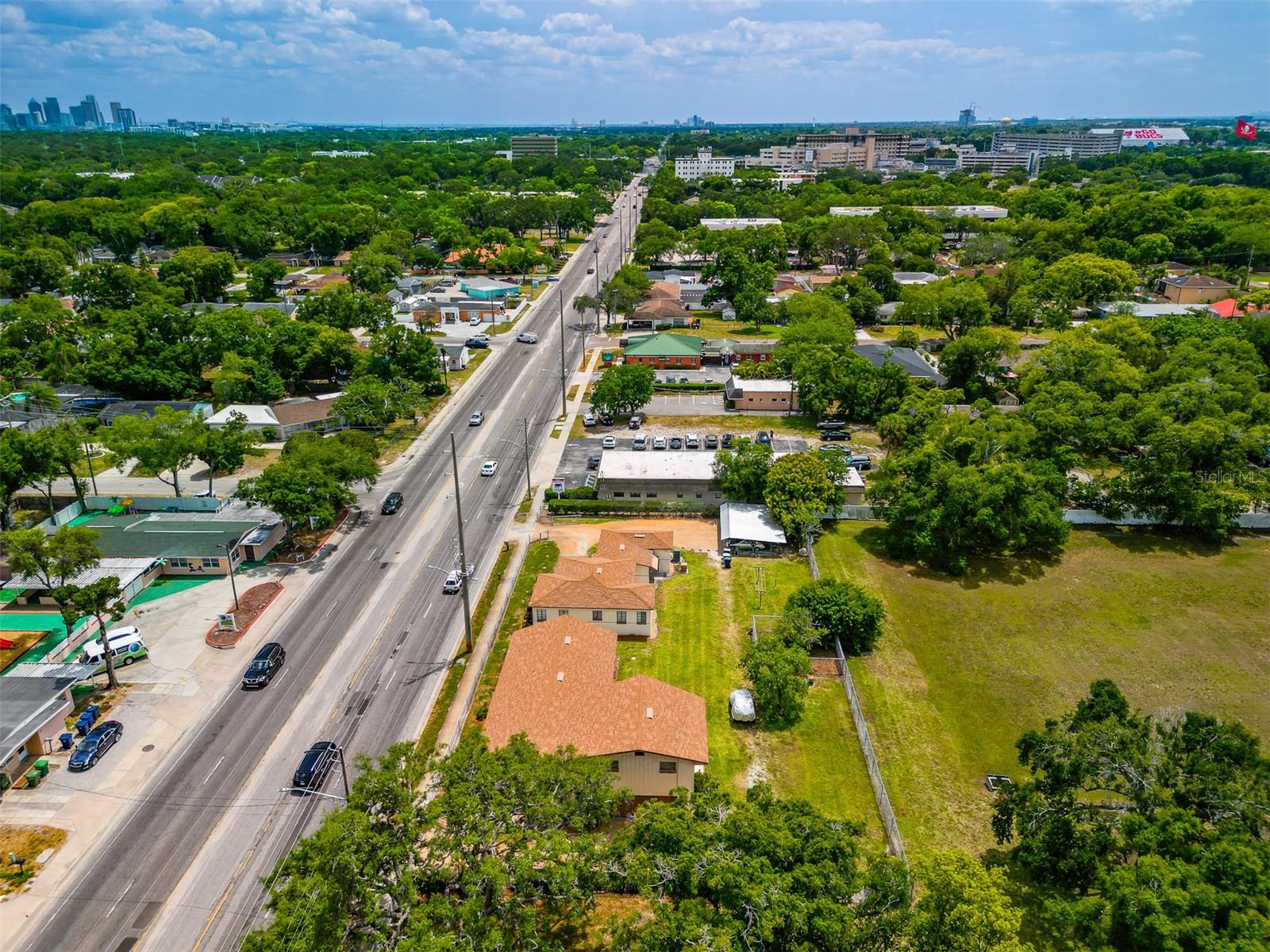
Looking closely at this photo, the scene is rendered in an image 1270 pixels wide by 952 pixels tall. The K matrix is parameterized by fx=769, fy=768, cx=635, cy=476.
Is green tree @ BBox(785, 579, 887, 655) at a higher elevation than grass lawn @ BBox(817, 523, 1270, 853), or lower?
higher

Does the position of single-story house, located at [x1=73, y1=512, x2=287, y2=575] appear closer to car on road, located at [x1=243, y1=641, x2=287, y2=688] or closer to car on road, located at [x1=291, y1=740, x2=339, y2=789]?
car on road, located at [x1=243, y1=641, x2=287, y2=688]

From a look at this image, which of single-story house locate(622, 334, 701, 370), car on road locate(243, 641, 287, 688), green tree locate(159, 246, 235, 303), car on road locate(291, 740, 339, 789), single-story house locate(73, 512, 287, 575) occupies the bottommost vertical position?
car on road locate(291, 740, 339, 789)

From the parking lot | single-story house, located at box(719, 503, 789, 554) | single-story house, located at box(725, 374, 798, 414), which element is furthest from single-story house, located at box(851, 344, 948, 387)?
single-story house, located at box(719, 503, 789, 554)

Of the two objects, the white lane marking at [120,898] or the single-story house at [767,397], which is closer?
the white lane marking at [120,898]

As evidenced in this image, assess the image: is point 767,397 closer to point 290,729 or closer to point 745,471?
point 745,471

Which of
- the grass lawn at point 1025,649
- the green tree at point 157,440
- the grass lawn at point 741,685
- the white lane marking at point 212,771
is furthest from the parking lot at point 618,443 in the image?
the white lane marking at point 212,771

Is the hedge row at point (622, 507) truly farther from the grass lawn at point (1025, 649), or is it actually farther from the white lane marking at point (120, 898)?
the white lane marking at point (120, 898)
